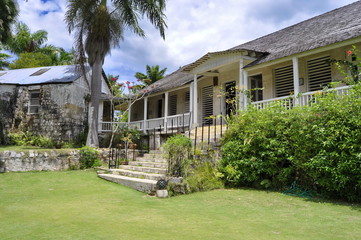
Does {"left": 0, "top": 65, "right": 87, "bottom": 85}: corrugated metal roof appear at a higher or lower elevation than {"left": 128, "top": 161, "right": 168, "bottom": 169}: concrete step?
higher

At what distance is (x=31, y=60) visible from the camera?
28328 millimetres

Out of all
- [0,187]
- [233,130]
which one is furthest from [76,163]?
[233,130]

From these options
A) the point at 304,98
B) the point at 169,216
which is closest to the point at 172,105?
the point at 304,98

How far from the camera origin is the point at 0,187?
8.41 m

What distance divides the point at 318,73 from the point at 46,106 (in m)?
15.9

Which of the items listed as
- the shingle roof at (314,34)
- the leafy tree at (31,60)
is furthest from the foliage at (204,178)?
the leafy tree at (31,60)

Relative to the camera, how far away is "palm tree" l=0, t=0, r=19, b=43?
55.4 ft

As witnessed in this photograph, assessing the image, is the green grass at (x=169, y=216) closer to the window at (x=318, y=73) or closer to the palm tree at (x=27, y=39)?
the window at (x=318, y=73)

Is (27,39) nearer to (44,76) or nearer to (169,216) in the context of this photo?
(44,76)

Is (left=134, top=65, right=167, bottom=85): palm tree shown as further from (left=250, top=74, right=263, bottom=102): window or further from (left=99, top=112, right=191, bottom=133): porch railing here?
(left=250, top=74, right=263, bottom=102): window

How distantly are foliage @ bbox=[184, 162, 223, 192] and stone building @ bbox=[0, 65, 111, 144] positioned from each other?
1240cm

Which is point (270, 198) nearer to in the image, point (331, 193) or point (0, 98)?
point (331, 193)

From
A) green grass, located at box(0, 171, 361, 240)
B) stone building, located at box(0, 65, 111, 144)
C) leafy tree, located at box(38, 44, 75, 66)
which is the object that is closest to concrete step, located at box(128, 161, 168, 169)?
green grass, located at box(0, 171, 361, 240)

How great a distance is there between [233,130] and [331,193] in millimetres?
3049
